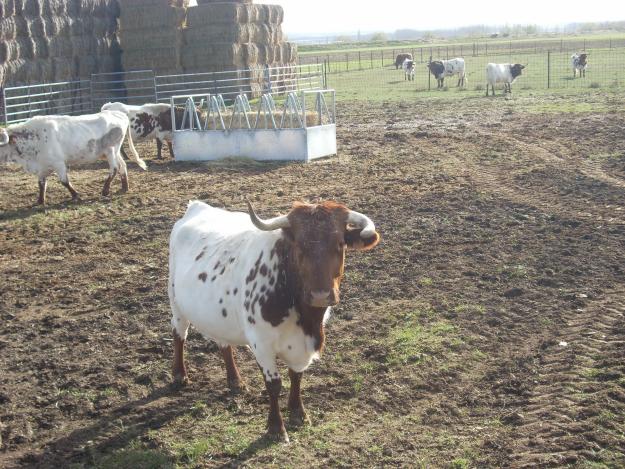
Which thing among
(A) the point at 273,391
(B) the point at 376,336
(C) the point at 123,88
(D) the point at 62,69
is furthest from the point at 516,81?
(A) the point at 273,391

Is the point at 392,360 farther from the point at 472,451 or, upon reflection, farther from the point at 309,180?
the point at 309,180

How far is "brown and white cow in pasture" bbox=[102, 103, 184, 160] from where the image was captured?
16797mm

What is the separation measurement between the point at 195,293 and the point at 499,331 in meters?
2.67

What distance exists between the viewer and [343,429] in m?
5.22

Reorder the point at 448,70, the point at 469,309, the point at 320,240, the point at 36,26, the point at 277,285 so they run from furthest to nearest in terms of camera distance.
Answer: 1. the point at 448,70
2. the point at 36,26
3. the point at 469,309
4. the point at 277,285
5. the point at 320,240

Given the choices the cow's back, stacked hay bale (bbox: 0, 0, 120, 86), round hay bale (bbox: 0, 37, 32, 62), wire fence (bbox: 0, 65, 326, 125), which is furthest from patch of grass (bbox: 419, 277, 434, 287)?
round hay bale (bbox: 0, 37, 32, 62)

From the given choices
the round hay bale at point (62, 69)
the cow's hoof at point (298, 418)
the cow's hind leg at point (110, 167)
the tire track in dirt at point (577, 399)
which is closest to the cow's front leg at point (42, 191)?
the cow's hind leg at point (110, 167)

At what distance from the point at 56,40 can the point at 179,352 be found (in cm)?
2097

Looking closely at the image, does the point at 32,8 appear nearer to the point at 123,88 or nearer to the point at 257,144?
the point at 123,88

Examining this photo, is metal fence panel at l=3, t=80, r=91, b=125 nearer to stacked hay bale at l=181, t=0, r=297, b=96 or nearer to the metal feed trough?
stacked hay bale at l=181, t=0, r=297, b=96

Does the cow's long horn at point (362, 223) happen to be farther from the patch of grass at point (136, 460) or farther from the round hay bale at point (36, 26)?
the round hay bale at point (36, 26)

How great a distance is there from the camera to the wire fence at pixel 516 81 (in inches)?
1265

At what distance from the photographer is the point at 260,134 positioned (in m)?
16.2

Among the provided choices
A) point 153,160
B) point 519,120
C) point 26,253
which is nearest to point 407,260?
point 26,253
